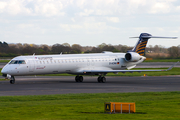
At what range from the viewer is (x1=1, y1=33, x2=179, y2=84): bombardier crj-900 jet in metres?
31.8

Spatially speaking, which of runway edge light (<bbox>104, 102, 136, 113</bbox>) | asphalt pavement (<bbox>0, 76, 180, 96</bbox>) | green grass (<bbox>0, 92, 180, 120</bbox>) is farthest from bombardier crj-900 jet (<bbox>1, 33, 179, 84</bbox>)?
runway edge light (<bbox>104, 102, 136, 113</bbox>)

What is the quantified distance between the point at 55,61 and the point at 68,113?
760 inches

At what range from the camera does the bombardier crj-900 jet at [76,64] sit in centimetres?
3177

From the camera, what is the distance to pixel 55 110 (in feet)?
50.6

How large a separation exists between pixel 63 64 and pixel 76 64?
1.67 meters

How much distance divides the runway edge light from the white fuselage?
1860 cm

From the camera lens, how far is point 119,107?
14508mm

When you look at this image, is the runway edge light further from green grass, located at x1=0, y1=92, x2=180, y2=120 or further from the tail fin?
the tail fin

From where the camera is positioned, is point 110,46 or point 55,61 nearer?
point 55,61

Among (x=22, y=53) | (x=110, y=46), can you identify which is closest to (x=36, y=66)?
(x=22, y=53)

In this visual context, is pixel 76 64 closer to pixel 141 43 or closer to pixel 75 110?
pixel 141 43

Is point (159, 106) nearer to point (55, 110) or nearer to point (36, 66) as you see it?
point (55, 110)

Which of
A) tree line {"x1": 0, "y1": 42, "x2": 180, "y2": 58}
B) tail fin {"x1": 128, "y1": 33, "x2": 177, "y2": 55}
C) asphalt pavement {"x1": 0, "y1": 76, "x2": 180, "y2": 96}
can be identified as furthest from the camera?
tree line {"x1": 0, "y1": 42, "x2": 180, "y2": 58}

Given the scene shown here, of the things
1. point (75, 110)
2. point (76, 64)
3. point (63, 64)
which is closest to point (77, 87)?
point (63, 64)
